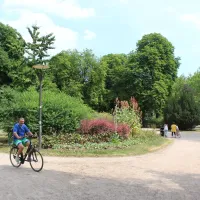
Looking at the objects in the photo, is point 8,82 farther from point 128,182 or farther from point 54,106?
point 128,182

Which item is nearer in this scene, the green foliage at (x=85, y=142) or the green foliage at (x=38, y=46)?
the green foliage at (x=85, y=142)

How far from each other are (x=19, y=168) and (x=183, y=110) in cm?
4059

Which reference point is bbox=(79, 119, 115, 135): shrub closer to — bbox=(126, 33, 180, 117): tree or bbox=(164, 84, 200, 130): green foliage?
bbox=(164, 84, 200, 130): green foliage

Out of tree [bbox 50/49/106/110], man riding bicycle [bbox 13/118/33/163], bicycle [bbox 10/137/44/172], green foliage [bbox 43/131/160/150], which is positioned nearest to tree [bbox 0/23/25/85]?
tree [bbox 50/49/106/110]

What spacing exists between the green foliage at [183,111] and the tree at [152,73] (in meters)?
2.79

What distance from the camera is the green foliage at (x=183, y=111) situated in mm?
49156

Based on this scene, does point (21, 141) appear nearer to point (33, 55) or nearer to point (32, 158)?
point (32, 158)

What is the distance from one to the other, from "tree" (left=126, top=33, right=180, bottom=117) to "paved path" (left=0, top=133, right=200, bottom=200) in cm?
3832

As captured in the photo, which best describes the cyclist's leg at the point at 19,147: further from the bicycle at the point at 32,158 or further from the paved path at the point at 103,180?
the paved path at the point at 103,180

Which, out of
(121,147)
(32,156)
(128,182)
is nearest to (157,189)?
(128,182)

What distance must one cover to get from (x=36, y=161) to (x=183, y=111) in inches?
1592

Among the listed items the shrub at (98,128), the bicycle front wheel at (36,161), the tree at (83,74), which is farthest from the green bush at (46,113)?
the tree at (83,74)

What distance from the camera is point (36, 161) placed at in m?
11.5

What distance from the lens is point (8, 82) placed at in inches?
1714
